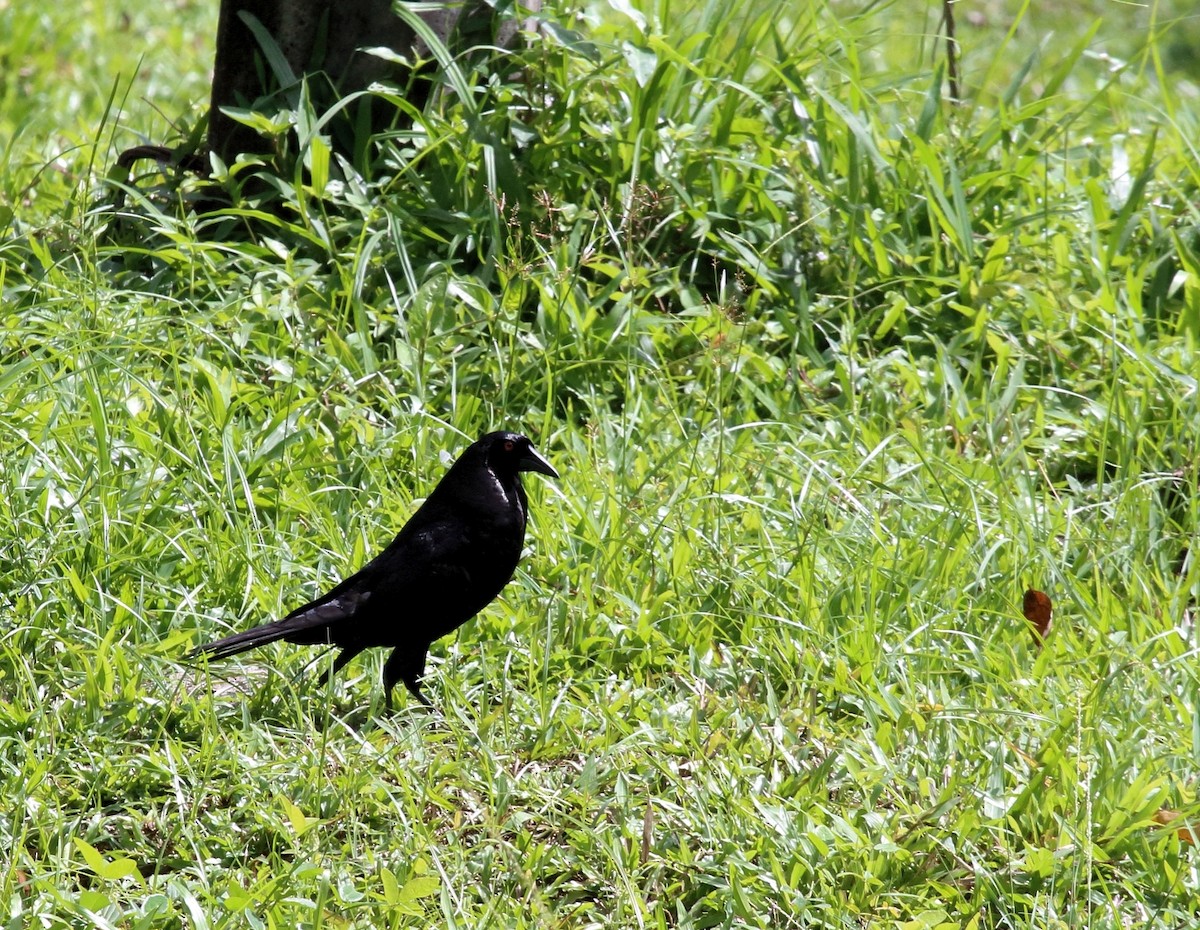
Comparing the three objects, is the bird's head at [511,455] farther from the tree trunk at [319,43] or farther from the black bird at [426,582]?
the tree trunk at [319,43]

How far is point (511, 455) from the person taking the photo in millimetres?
3057

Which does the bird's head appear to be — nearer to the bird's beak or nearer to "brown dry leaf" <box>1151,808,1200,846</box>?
the bird's beak

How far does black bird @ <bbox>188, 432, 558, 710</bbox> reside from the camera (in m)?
2.80

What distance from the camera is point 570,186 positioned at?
170 inches

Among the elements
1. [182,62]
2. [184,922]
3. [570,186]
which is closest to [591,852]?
[184,922]

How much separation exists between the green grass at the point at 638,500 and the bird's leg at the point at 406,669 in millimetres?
75

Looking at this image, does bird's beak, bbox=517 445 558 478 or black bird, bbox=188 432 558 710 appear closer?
black bird, bbox=188 432 558 710

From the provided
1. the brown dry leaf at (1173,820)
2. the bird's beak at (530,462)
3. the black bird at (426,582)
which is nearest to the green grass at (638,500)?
the brown dry leaf at (1173,820)

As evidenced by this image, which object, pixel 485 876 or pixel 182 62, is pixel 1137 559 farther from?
pixel 182 62

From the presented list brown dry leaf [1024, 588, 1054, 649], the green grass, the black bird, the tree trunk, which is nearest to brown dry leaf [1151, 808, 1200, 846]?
the green grass

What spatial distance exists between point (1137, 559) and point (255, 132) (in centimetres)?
281

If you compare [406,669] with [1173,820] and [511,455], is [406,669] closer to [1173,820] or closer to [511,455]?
[511,455]

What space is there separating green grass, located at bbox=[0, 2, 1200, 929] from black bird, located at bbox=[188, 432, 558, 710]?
15 centimetres

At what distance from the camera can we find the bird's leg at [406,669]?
2.92 m
